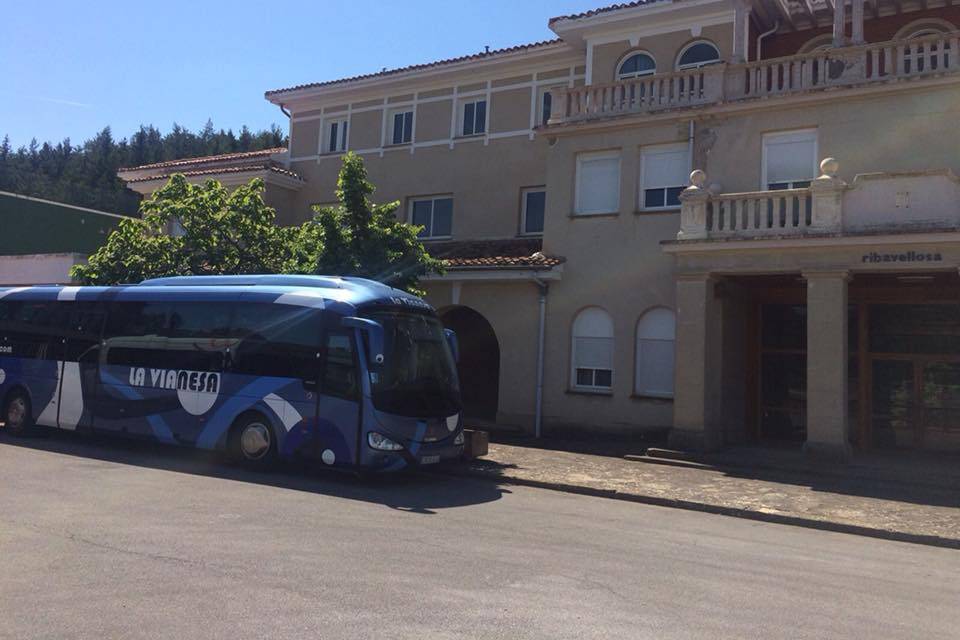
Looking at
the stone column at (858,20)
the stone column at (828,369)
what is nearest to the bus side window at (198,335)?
the stone column at (828,369)

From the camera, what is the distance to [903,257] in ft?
46.8

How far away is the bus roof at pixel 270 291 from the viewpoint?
41.3 feet

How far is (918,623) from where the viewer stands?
6.14m

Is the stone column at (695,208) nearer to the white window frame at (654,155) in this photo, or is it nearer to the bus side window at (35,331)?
the white window frame at (654,155)

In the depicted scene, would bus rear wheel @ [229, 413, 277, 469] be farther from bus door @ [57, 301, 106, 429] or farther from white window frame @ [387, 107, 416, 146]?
white window frame @ [387, 107, 416, 146]

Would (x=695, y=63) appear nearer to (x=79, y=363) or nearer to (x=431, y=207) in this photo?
(x=431, y=207)

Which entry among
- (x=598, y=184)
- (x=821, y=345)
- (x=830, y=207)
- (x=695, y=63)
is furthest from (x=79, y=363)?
(x=695, y=63)

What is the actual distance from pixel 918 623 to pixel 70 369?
48.9ft

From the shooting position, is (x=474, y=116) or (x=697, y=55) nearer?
(x=697, y=55)

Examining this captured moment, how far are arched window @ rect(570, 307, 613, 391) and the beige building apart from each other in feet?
0.17

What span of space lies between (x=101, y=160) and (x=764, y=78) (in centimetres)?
8807

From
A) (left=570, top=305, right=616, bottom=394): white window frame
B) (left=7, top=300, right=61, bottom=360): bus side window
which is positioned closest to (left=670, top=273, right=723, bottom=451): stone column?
(left=570, top=305, right=616, bottom=394): white window frame

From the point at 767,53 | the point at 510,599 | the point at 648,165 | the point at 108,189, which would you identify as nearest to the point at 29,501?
the point at 510,599

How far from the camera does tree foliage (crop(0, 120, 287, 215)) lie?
81.0 meters
